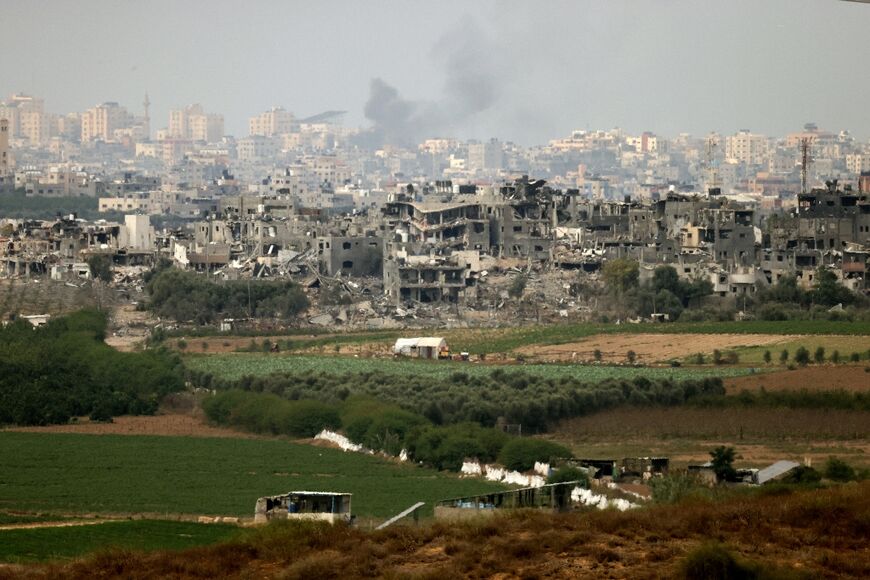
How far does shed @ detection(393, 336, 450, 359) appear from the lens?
52688mm

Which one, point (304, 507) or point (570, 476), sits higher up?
point (304, 507)

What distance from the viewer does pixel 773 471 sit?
90.9 feet

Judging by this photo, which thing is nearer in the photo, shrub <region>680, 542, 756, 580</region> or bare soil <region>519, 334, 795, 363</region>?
shrub <region>680, 542, 756, 580</region>

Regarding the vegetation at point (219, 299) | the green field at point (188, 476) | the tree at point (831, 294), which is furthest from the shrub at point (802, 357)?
the vegetation at point (219, 299)

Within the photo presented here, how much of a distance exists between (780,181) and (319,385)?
98.1 metres

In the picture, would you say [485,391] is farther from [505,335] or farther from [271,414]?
[505,335]

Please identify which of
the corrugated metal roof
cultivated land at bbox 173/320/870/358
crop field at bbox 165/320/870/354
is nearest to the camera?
the corrugated metal roof

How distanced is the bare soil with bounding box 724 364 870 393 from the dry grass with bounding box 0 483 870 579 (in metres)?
21.1

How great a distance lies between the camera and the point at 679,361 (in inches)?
1964

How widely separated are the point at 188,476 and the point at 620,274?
112 ft

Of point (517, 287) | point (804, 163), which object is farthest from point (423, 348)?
point (804, 163)

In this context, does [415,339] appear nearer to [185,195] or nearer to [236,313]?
[236,313]

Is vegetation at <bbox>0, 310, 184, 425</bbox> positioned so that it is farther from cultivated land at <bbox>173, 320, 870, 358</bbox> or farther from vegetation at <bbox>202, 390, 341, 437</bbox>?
cultivated land at <bbox>173, 320, 870, 358</bbox>

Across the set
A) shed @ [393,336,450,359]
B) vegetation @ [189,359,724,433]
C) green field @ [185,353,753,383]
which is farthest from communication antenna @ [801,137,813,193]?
vegetation @ [189,359,724,433]
